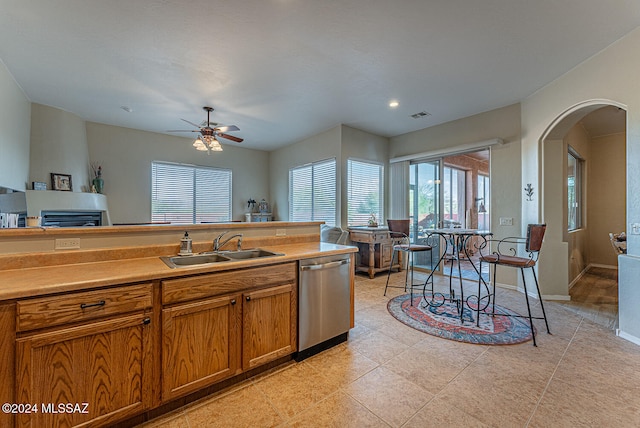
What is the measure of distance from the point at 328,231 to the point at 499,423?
12.7 feet

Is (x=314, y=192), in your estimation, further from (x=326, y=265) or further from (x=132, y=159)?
(x=132, y=159)

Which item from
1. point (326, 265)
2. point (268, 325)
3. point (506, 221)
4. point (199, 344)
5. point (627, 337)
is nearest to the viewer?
point (199, 344)

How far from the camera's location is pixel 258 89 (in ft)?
12.2

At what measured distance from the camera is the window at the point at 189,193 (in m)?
5.79

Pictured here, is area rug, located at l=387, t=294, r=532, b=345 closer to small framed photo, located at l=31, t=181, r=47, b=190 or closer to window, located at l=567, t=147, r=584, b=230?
window, located at l=567, t=147, r=584, b=230

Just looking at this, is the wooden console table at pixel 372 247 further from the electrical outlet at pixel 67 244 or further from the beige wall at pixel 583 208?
the electrical outlet at pixel 67 244

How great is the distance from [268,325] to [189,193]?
5.14 m

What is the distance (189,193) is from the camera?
20.4 ft

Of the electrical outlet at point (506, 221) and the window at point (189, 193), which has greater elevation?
the window at point (189, 193)

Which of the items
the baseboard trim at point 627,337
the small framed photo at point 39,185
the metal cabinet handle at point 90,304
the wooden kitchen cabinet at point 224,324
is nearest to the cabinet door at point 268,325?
the wooden kitchen cabinet at point 224,324

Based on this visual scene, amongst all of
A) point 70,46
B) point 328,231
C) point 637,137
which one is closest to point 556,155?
point 637,137

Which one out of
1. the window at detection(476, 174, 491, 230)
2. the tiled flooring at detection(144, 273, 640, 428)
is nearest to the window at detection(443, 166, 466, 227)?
the window at detection(476, 174, 491, 230)

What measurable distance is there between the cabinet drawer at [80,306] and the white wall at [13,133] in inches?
124

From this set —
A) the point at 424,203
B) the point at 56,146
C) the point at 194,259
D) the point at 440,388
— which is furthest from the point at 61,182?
the point at 424,203
